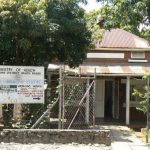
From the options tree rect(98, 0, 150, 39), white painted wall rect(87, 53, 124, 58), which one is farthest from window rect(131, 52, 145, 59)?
tree rect(98, 0, 150, 39)

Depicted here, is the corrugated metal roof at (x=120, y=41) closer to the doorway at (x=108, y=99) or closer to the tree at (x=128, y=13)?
the doorway at (x=108, y=99)

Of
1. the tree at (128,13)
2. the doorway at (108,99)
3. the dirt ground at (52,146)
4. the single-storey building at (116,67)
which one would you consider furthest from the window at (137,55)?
the dirt ground at (52,146)

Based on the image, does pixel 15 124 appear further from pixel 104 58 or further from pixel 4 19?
pixel 104 58

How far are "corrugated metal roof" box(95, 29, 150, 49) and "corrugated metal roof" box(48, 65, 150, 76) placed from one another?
1.60 metres

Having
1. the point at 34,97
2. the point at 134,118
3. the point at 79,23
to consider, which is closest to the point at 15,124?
the point at 34,97

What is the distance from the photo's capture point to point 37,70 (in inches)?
607

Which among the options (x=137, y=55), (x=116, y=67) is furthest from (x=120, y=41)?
(x=116, y=67)

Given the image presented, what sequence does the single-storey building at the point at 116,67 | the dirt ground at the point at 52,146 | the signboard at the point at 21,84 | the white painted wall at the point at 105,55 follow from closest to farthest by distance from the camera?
1. the dirt ground at the point at 52,146
2. the signboard at the point at 21,84
3. the single-storey building at the point at 116,67
4. the white painted wall at the point at 105,55

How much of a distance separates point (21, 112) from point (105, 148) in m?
4.67

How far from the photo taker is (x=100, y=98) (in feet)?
84.6

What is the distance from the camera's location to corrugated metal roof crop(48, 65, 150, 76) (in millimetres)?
22609

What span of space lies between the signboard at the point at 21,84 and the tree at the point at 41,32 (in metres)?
2.20

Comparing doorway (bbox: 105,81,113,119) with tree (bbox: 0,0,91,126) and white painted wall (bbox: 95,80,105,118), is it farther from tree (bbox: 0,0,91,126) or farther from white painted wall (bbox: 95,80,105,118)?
tree (bbox: 0,0,91,126)

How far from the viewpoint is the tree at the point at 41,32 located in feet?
56.9
